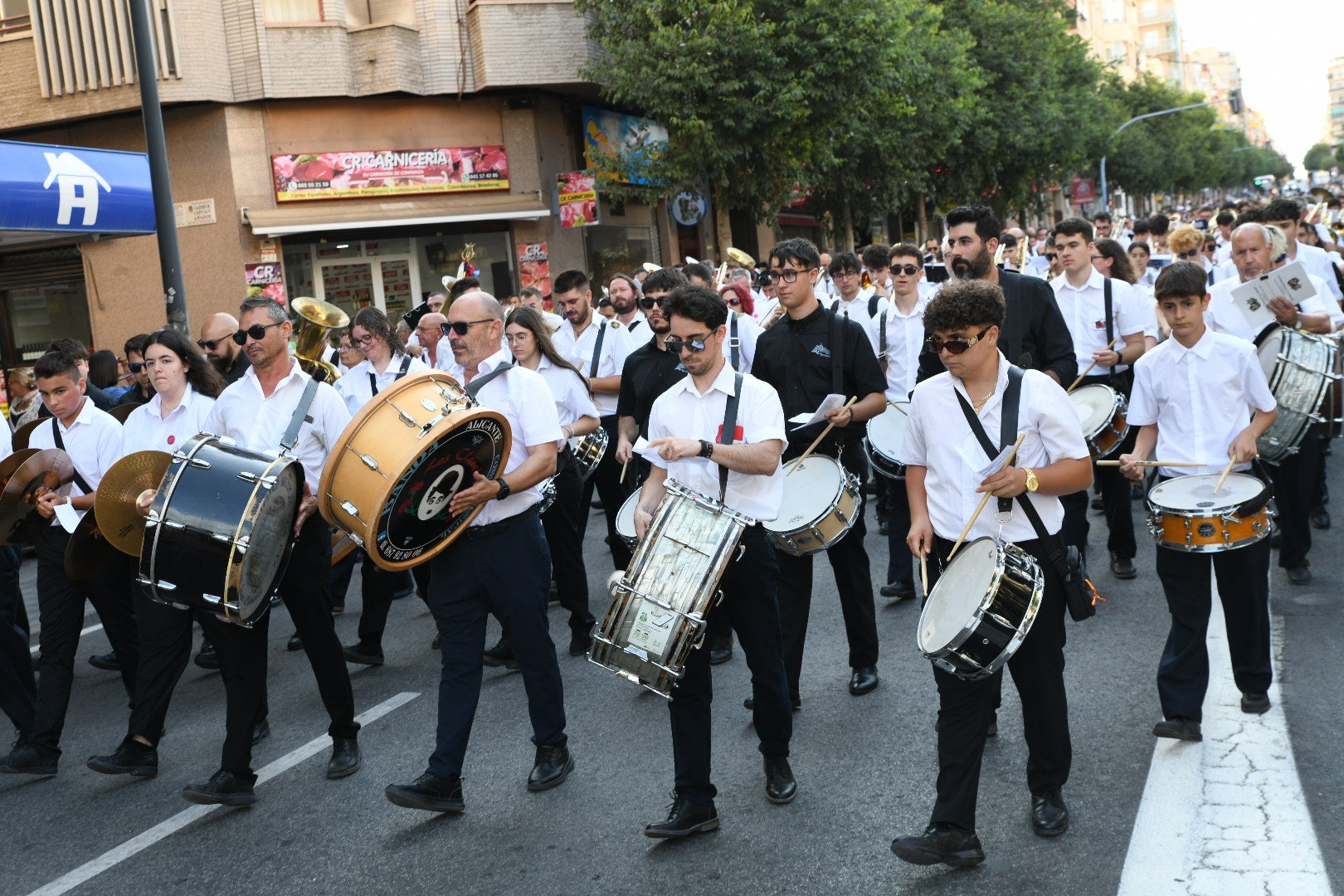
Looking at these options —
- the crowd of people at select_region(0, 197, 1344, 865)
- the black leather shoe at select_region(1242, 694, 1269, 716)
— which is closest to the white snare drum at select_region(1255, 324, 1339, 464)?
the crowd of people at select_region(0, 197, 1344, 865)

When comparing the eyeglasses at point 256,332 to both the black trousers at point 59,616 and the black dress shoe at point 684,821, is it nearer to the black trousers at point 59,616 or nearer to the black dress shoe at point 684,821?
the black trousers at point 59,616

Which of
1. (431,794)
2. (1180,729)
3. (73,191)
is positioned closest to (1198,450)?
(1180,729)

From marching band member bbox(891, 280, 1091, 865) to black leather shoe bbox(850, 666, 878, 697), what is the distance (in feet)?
5.28

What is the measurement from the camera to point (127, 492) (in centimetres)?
534

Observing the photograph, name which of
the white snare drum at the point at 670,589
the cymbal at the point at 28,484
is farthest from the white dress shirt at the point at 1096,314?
the cymbal at the point at 28,484

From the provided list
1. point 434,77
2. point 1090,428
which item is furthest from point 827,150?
point 1090,428

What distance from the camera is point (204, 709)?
6.86m

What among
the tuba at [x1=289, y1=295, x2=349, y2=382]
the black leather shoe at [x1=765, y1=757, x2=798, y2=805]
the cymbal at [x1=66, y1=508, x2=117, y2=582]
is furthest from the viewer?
the tuba at [x1=289, y1=295, x2=349, y2=382]

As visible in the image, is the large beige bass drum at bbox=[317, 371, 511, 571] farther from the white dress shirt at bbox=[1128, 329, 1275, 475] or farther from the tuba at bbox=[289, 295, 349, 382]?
the tuba at bbox=[289, 295, 349, 382]

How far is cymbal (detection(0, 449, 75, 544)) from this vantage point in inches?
230

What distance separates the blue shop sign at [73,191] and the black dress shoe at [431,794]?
7803 millimetres

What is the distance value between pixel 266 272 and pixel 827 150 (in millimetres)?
9883

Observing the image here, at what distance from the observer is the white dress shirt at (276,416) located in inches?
222

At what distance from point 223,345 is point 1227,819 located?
19.2 feet
